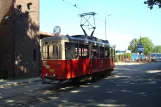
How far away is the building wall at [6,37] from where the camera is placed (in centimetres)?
2533

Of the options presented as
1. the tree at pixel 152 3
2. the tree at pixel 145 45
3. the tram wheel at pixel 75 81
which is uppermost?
the tree at pixel 145 45

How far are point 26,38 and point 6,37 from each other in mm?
1809

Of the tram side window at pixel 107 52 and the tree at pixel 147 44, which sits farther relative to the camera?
the tree at pixel 147 44

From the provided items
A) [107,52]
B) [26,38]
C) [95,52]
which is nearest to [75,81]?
[95,52]

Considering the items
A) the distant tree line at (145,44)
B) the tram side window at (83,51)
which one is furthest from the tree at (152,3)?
the distant tree line at (145,44)

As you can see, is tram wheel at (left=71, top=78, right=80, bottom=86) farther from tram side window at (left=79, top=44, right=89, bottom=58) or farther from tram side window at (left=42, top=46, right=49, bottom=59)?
tram side window at (left=42, top=46, right=49, bottom=59)

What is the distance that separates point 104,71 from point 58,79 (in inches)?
306

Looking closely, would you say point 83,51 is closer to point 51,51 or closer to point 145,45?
point 51,51

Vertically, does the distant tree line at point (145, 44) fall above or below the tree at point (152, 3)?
above

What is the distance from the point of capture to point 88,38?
19.0 meters

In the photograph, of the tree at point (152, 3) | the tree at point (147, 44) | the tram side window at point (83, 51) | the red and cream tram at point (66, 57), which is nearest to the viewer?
the red and cream tram at point (66, 57)

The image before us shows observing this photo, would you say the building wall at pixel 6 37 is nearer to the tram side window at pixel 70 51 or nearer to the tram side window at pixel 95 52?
the tram side window at pixel 95 52

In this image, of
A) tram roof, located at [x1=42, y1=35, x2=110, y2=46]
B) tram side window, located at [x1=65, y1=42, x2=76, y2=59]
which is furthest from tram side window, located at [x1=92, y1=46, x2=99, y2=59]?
tram side window, located at [x1=65, y1=42, x2=76, y2=59]

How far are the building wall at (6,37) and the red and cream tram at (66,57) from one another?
30.4 ft
